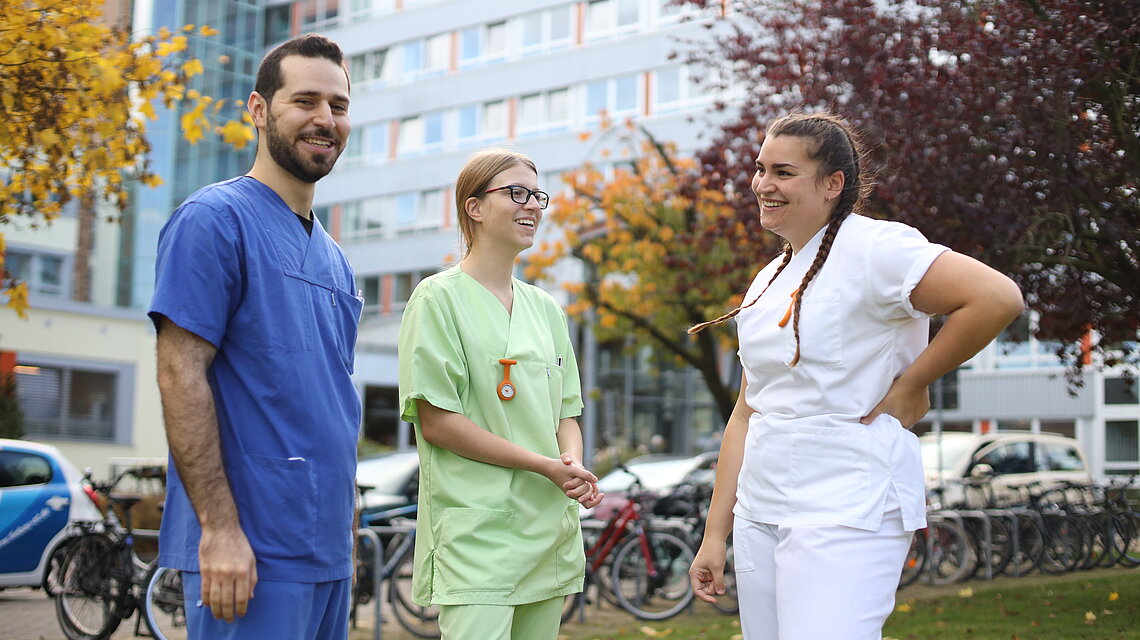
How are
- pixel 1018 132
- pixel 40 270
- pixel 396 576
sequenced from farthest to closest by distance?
pixel 40 270, pixel 396 576, pixel 1018 132

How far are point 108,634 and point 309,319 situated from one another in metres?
7.65

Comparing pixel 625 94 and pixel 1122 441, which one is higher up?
pixel 625 94

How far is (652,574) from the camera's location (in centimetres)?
1117

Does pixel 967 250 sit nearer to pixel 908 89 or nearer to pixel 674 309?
pixel 908 89

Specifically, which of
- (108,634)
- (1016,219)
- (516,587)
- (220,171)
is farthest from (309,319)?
(220,171)

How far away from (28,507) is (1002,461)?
14.0 metres

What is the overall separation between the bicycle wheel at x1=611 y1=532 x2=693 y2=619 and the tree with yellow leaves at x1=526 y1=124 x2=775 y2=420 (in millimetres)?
5018

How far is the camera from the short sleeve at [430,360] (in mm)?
3289

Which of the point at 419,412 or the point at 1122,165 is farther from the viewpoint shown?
the point at 1122,165

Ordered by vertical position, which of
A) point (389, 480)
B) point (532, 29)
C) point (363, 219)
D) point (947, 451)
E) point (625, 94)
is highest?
point (532, 29)

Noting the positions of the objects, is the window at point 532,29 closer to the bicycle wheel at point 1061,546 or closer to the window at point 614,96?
the window at point 614,96

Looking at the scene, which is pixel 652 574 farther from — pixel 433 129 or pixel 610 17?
pixel 433 129

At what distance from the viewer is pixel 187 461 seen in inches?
98.4

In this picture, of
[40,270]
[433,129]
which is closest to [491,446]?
[40,270]
